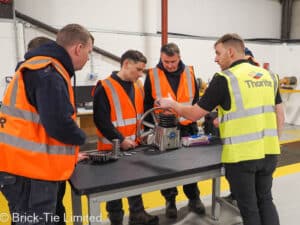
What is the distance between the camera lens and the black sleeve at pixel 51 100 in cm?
119

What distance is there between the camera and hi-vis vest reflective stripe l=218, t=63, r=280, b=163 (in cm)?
153

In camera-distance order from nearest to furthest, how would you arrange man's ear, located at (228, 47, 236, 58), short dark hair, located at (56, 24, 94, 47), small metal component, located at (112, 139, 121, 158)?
short dark hair, located at (56, 24, 94, 47), man's ear, located at (228, 47, 236, 58), small metal component, located at (112, 139, 121, 158)

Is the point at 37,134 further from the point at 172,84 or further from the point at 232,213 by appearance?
the point at 232,213

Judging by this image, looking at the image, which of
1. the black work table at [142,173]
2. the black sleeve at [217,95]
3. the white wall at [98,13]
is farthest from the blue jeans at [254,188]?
the white wall at [98,13]

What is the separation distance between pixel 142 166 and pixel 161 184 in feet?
0.49

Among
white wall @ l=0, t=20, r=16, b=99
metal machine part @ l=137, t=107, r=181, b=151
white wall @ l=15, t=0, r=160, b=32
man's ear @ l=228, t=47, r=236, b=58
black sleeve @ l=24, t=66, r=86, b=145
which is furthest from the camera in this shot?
white wall @ l=15, t=0, r=160, b=32

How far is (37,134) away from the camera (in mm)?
1263

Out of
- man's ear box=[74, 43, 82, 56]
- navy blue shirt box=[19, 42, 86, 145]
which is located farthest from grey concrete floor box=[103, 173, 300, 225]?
man's ear box=[74, 43, 82, 56]

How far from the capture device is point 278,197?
2.84 m

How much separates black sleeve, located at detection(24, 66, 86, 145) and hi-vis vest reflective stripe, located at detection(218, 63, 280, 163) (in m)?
0.81

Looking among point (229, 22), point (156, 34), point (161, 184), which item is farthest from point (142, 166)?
point (229, 22)

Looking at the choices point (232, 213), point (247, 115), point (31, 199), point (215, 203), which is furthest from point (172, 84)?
point (31, 199)

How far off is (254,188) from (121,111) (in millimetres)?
963

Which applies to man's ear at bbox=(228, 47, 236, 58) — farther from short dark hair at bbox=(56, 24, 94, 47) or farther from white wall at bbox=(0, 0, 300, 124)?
white wall at bbox=(0, 0, 300, 124)
